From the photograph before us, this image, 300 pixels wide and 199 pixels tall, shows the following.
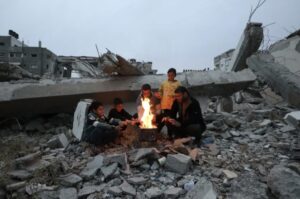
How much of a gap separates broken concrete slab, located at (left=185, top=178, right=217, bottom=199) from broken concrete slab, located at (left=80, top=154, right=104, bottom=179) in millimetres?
1529

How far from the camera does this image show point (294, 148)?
5.23m

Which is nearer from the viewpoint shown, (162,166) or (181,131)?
(162,166)

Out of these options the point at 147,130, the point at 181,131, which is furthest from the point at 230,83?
the point at 147,130

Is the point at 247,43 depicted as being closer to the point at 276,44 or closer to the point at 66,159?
the point at 276,44

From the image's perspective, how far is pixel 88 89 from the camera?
8164mm

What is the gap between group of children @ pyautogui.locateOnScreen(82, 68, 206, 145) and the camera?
594 cm

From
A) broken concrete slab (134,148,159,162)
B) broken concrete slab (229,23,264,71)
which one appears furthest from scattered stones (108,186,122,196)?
broken concrete slab (229,23,264,71)

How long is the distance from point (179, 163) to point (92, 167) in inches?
55.5

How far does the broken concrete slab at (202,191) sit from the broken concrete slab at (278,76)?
4585mm

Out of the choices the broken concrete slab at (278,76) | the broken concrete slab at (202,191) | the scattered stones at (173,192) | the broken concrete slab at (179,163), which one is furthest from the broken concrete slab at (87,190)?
the broken concrete slab at (278,76)

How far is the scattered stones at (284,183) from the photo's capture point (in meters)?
3.77

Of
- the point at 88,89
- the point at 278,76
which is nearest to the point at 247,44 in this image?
the point at 278,76

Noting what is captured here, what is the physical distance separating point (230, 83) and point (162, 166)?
15.2ft

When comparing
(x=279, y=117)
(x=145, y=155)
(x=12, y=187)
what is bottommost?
(x=12, y=187)
